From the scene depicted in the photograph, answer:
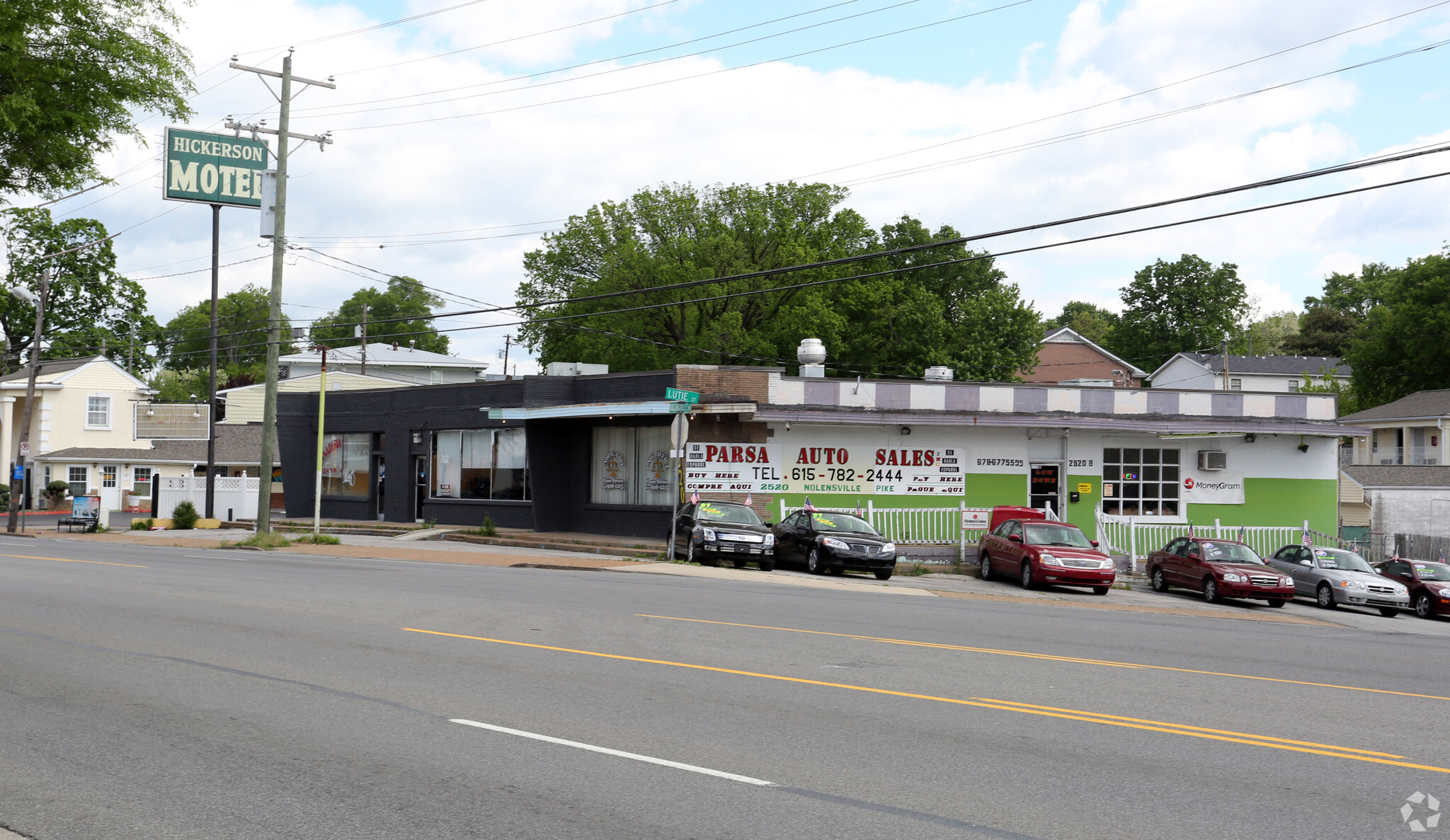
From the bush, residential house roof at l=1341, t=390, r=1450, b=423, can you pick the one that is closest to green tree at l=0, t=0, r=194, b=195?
the bush

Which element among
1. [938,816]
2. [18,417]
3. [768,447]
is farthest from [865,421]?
[18,417]

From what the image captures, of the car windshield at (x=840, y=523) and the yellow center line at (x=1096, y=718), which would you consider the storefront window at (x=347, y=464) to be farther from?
the yellow center line at (x=1096, y=718)

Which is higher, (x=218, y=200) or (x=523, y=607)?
(x=218, y=200)

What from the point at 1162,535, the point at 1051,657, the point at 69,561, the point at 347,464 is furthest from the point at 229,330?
the point at 1051,657

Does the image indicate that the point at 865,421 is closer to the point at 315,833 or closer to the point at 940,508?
the point at 940,508

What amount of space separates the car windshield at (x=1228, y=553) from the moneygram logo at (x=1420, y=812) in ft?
60.4

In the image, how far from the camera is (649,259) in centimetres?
5634

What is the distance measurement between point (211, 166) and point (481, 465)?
1176 cm

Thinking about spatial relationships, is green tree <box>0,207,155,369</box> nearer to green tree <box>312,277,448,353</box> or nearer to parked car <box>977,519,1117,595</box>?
green tree <box>312,277,448,353</box>

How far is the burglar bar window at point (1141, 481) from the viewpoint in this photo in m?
31.7

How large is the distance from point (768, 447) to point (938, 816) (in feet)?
75.1

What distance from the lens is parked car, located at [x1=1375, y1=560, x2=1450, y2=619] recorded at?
24.6 meters

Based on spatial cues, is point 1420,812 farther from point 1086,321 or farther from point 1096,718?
point 1086,321

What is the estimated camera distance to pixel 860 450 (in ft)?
96.4
